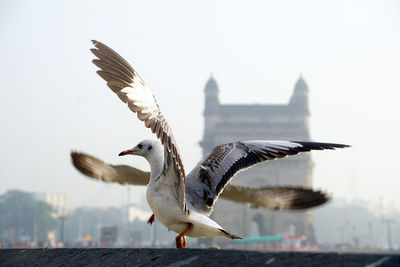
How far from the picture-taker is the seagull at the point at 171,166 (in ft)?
A: 14.0

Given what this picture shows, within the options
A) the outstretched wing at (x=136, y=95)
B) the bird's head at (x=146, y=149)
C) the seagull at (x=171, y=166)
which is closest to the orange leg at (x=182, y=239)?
the seagull at (x=171, y=166)

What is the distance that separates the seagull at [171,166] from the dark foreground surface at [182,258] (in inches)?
19.1

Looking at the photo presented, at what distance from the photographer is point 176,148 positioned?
420cm

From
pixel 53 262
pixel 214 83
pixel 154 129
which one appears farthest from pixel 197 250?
pixel 214 83

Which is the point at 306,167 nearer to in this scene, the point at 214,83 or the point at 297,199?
the point at 214,83

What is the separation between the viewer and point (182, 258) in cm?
356

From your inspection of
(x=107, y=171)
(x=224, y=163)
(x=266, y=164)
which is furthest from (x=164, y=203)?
(x=266, y=164)

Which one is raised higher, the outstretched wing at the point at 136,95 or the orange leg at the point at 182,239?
the outstretched wing at the point at 136,95

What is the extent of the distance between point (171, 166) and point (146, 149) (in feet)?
1.35

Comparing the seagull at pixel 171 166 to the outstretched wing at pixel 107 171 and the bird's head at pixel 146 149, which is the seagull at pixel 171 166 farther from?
the outstretched wing at pixel 107 171

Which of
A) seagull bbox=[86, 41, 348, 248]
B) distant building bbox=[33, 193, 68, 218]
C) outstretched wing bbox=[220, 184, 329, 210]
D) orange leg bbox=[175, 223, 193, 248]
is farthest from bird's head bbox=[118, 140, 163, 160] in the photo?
distant building bbox=[33, 193, 68, 218]

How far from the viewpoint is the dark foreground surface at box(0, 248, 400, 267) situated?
9.34 ft

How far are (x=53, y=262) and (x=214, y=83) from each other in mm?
68052

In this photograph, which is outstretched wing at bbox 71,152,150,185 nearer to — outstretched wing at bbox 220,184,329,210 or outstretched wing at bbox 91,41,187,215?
outstretched wing at bbox 220,184,329,210
